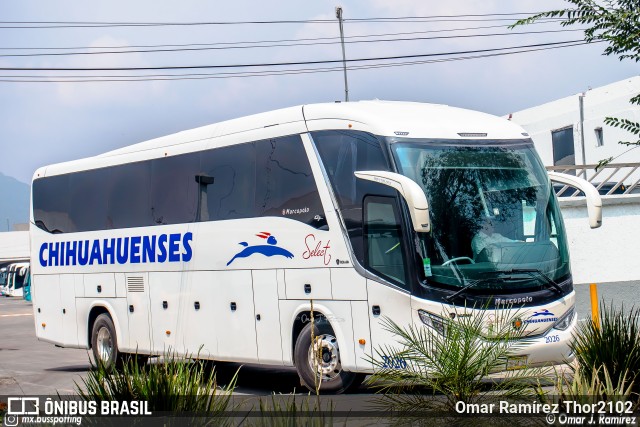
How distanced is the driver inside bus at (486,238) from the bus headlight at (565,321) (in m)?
1.18

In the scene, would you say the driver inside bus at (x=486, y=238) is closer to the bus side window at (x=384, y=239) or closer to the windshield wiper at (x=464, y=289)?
the windshield wiper at (x=464, y=289)

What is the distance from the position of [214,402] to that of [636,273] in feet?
55.5

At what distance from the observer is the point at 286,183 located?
14.1m

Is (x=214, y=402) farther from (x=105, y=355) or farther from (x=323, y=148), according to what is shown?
(x=105, y=355)

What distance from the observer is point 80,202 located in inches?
742

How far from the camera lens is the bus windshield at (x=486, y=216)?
Result: 12273mm

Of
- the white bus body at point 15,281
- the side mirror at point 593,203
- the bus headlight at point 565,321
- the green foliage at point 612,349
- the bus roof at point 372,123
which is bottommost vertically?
the white bus body at point 15,281

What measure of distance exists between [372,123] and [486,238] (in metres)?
2.05

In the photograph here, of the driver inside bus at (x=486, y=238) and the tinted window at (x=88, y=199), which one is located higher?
the tinted window at (x=88, y=199)

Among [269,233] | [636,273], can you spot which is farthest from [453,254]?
[636,273]

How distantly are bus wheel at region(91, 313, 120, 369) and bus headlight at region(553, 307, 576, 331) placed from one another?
8.35m

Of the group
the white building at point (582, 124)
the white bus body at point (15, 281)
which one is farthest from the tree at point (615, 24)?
the white bus body at point (15, 281)

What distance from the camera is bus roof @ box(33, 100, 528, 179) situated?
42.9ft

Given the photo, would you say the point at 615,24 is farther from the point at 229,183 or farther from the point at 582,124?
the point at 582,124
